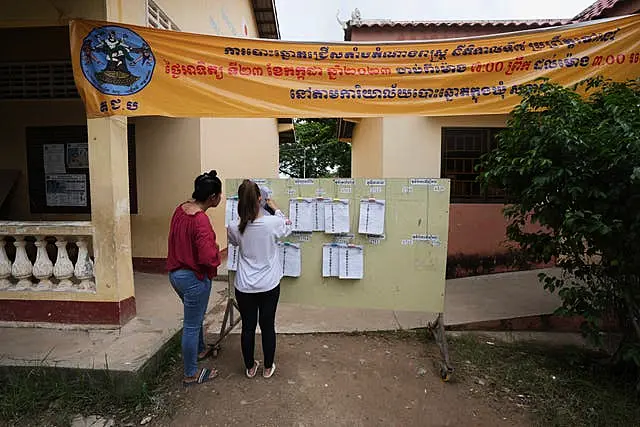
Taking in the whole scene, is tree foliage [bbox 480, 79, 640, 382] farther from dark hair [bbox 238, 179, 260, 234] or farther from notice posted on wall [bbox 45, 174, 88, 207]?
notice posted on wall [bbox 45, 174, 88, 207]

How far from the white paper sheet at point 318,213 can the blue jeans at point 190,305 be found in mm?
1009

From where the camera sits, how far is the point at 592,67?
3496 mm

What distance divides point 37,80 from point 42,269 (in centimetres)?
332

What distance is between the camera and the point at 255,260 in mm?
2781

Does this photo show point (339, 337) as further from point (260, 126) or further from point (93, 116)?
point (260, 126)

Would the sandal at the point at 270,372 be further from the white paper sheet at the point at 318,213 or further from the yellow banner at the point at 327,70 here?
the yellow banner at the point at 327,70

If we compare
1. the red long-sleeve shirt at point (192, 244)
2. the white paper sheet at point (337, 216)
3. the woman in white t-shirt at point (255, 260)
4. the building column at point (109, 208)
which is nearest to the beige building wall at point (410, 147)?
the white paper sheet at point (337, 216)

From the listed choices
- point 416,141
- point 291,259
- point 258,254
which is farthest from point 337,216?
point 416,141

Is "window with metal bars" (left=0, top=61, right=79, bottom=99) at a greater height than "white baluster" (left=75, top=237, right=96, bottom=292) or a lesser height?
greater

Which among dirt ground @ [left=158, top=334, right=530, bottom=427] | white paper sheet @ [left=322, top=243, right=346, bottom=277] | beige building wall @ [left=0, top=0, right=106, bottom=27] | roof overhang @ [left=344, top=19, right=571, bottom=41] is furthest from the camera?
roof overhang @ [left=344, top=19, right=571, bottom=41]

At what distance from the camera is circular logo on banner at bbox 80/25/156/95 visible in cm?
346

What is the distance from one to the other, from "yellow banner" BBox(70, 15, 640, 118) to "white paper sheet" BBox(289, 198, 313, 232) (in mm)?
883

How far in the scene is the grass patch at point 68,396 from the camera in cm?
261

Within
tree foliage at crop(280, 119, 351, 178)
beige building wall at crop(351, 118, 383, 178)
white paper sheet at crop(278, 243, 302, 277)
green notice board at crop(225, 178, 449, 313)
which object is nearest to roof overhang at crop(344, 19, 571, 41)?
beige building wall at crop(351, 118, 383, 178)
